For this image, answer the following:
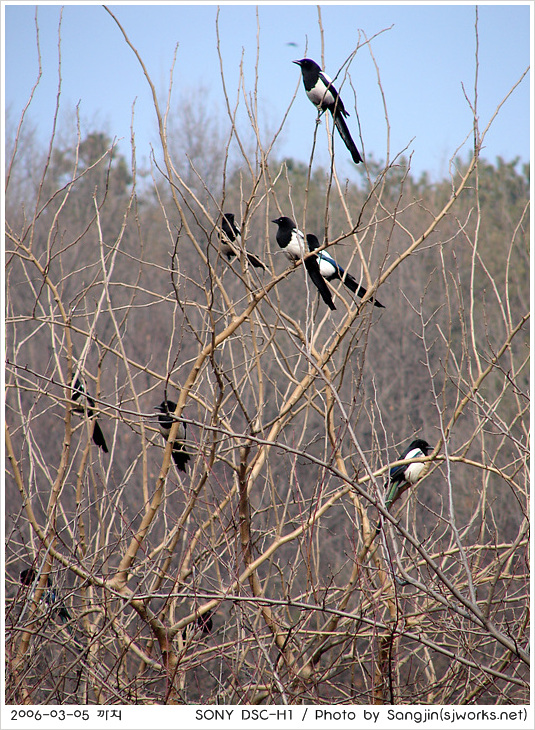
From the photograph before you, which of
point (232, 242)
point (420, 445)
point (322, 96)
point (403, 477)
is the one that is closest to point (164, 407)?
point (232, 242)

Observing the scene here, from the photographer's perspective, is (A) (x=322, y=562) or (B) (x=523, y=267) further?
(B) (x=523, y=267)

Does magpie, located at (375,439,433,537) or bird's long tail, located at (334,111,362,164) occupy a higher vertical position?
bird's long tail, located at (334,111,362,164)

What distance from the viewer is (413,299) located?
1922 centimetres

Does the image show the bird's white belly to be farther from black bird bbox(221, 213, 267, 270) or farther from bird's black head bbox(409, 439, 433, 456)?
black bird bbox(221, 213, 267, 270)

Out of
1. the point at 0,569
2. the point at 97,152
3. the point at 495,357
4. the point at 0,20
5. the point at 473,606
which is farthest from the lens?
the point at 97,152

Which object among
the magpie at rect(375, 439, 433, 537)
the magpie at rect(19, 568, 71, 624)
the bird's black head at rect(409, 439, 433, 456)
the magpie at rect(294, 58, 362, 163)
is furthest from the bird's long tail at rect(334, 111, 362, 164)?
the magpie at rect(19, 568, 71, 624)

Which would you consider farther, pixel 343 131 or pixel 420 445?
pixel 420 445

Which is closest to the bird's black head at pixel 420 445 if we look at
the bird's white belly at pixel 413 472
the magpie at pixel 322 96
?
the bird's white belly at pixel 413 472

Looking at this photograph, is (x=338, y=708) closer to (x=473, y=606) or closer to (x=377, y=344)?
(x=473, y=606)

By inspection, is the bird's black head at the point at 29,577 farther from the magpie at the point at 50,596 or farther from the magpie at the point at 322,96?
the magpie at the point at 322,96

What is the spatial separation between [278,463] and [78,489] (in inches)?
491

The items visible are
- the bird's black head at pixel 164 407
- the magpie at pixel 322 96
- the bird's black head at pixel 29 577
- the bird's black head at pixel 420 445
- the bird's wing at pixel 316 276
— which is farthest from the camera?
the bird's black head at pixel 420 445

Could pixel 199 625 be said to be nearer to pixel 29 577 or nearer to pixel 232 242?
pixel 29 577

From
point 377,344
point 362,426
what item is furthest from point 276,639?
point 377,344
